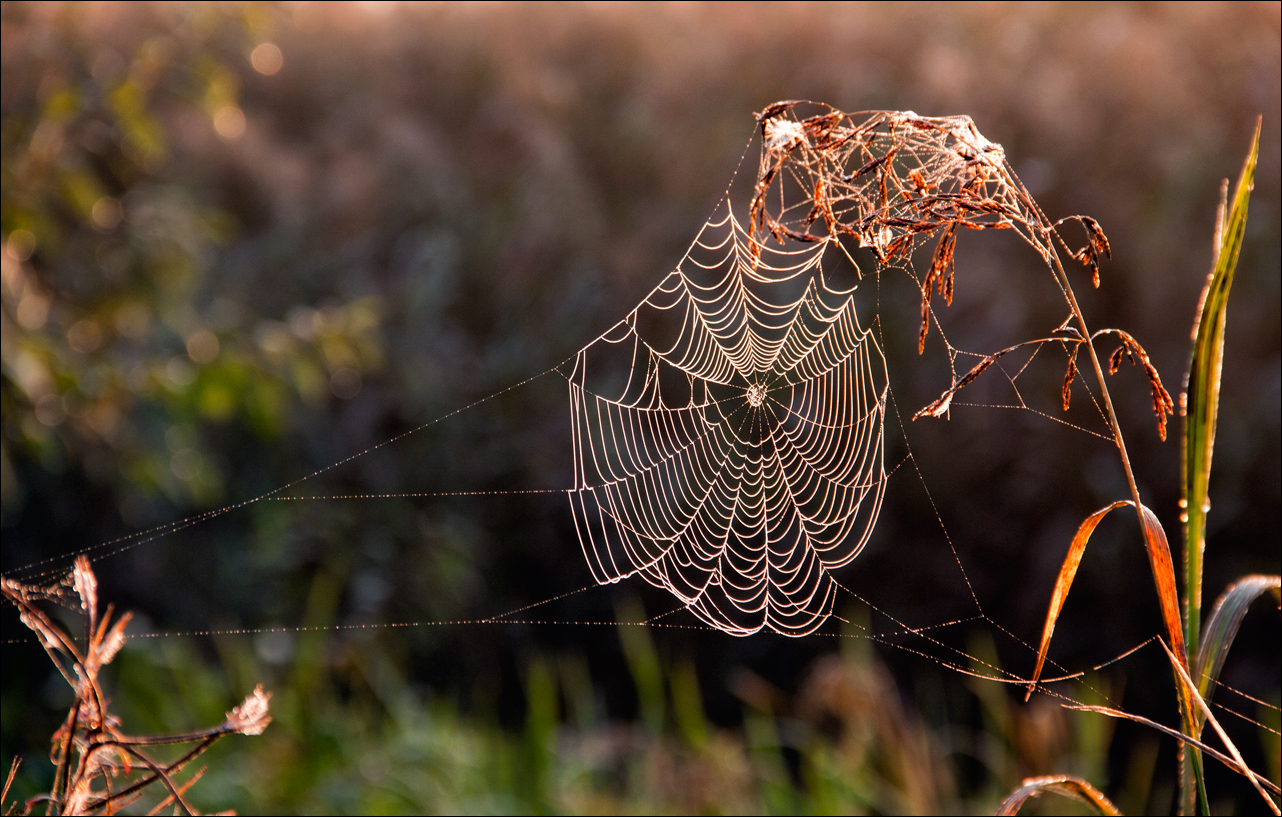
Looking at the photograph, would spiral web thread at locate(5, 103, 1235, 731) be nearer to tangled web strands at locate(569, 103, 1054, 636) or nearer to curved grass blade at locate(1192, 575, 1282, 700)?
tangled web strands at locate(569, 103, 1054, 636)

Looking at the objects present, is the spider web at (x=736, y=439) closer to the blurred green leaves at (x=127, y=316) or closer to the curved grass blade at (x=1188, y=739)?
the blurred green leaves at (x=127, y=316)

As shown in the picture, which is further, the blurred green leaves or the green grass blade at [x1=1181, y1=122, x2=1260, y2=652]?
the blurred green leaves

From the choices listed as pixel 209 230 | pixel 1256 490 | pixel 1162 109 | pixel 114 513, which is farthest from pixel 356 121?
pixel 1256 490

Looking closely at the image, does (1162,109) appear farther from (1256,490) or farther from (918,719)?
(918,719)

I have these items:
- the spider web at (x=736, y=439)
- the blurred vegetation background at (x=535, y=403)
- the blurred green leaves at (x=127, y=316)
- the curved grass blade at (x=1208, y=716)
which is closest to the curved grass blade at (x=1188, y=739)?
the curved grass blade at (x=1208, y=716)

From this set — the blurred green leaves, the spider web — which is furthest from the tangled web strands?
the blurred green leaves

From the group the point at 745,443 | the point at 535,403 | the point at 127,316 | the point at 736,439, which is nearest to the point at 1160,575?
the point at 745,443
